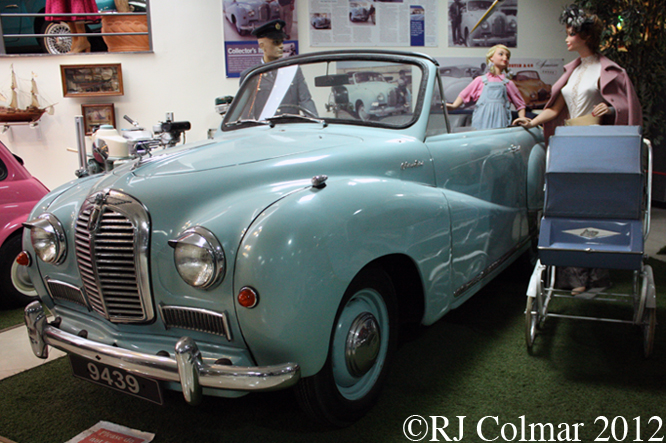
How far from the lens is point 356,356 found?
191cm

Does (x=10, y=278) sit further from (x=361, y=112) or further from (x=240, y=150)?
(x=361, y=112)

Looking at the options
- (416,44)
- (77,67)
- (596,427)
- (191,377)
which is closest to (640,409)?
(596,427)

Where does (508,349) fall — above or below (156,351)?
below

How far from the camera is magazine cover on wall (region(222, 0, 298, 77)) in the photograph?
594cm

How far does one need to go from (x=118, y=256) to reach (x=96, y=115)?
4723mm

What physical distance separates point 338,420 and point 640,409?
119 cm

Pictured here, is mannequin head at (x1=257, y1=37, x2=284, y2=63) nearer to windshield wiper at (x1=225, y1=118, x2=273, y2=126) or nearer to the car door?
windshield wiper at (x1=225, y1=118, x2=273, y2=126)

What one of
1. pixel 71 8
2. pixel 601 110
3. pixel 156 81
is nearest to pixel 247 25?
pixel 156 81

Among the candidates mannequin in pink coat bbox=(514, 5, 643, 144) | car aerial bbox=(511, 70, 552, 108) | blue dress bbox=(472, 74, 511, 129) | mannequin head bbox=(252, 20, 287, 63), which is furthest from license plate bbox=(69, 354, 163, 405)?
car aerial bbox=(511, 70, 552, 108)

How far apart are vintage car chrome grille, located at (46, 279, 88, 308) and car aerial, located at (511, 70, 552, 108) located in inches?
Result: 244

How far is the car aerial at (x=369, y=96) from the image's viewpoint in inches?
105

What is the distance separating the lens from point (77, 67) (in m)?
5.73

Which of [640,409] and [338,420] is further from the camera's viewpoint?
[640,409]

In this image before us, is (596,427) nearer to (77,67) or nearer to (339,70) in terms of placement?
(339,70)
